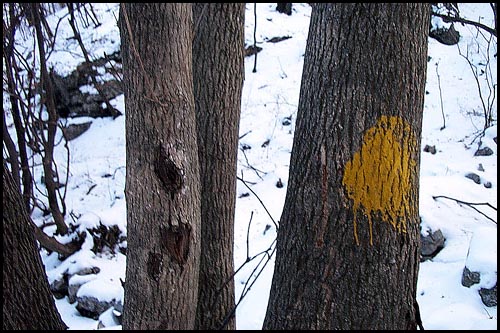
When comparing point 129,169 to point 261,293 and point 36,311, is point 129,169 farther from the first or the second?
point 261,293

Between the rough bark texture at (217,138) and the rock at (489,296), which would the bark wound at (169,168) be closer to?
the rough bark texture at (217,138)

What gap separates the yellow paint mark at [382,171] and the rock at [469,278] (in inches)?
110

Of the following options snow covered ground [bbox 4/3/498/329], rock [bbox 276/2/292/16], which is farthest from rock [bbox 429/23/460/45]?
rock [bbox 276/2/292/16]

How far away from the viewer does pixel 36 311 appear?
1990mm

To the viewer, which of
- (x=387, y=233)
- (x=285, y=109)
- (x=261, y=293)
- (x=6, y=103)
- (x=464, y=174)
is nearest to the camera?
(x=387, y=233)

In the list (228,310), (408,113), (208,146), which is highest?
(408,113)

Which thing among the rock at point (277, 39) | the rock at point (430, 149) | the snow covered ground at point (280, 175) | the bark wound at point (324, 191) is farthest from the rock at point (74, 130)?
the bark wound at point (324, 191)

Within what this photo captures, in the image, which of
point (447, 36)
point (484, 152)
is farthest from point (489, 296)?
point (447, 36)

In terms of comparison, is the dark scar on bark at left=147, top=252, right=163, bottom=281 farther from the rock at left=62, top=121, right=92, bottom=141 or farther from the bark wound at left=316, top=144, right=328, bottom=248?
the rock at left=62, top=121, right=92, bottom=141

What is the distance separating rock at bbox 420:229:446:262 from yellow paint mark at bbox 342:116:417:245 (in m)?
3.54

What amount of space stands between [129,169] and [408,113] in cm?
120

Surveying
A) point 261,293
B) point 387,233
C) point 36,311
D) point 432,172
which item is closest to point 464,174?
point 432,172

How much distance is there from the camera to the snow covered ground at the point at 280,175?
4.29 m

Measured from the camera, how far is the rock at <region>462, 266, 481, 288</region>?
13.2 ft
